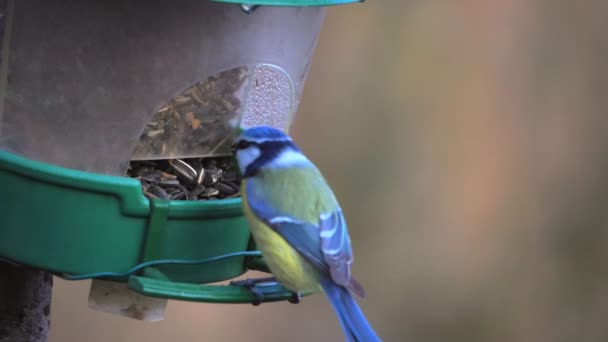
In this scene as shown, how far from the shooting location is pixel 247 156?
113 inches

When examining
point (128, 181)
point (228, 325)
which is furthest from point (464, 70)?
point (128, 181)

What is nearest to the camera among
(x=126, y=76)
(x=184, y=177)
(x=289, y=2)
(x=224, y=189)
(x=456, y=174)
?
(x=289, y=2)

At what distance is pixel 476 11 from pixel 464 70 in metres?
0.28

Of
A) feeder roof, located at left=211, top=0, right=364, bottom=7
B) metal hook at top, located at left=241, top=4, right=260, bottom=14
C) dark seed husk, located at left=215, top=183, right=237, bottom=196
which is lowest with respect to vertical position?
dark seed husk, located at left=215, top=183, right=237, bottom=196

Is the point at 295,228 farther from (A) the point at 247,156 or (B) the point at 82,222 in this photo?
(B) the point at 82,222

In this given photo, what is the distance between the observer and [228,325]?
4.98 m

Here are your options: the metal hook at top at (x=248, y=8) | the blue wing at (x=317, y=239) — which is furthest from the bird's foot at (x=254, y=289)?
the metal hook at top at (x=248, y=8)

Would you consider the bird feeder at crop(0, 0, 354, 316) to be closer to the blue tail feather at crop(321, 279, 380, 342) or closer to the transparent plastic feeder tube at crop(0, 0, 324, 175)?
the transparent plastic feeder tube at crop(0, 0, 324, 175)

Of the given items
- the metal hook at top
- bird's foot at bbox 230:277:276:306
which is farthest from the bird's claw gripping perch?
the metal hook at top

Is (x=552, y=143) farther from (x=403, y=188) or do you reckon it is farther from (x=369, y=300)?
(x=369, y=300)

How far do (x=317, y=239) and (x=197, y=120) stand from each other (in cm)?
45

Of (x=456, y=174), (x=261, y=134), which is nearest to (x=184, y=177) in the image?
(x=261, y=134)

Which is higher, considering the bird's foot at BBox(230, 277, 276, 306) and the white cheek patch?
the white cheek patch

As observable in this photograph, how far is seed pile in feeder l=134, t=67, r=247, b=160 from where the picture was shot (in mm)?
2822
